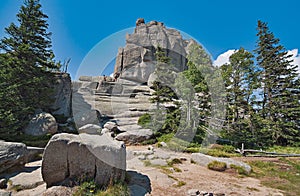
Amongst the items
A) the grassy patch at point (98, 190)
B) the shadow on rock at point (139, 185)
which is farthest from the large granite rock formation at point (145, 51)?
the grassy patch at point (98, 190)

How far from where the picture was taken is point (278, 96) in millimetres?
18969

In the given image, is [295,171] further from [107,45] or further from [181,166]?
[107,45]

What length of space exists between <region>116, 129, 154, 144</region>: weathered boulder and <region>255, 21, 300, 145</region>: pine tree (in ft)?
39.1

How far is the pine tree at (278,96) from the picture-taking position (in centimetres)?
1748

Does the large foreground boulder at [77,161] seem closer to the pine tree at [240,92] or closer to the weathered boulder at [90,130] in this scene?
the weathered boulder at [90,130]

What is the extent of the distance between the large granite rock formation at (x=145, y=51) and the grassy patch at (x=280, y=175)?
30044 millimetres

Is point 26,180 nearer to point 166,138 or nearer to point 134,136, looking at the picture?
point 134,136

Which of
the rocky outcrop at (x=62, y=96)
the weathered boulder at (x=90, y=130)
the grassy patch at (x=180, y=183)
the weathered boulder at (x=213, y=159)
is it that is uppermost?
the rocky outcrop at (x=62, y=96)

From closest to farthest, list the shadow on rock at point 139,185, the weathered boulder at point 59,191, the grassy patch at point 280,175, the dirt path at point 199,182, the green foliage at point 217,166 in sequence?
the weathered boulder at point 59,191 → the shadow on rock at point 139,185 → the dirt path at point 199,182 → the grassy patch at point 280,175 → the green foliage at point 217,166

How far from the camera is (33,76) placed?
15.3 m

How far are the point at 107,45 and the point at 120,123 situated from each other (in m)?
10.9

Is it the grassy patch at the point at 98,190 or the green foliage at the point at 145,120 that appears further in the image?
the green foliage at the point at 145,120

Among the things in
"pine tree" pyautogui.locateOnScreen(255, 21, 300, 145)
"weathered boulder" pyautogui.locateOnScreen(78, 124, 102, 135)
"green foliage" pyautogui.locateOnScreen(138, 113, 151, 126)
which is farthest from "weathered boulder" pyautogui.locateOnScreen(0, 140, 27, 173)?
"pine tree" pyautogui.locateOnScreen(255, 21, 300, 145)

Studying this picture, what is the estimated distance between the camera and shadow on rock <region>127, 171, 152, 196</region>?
17.6 ft
